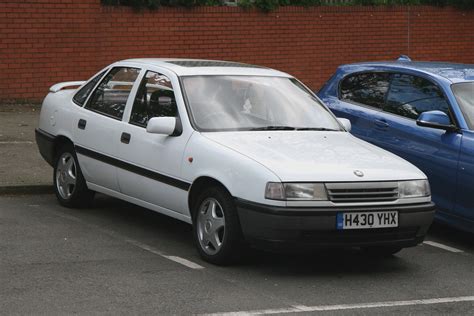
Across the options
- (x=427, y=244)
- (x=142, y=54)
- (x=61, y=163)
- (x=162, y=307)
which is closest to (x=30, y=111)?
(x=142, y=54)

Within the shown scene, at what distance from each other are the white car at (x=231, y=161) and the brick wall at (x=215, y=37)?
661cm

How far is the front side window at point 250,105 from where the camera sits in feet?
27.8

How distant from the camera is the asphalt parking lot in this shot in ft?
22.0

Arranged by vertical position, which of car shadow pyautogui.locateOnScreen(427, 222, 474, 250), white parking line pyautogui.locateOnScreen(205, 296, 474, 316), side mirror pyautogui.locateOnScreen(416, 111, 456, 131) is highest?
side mirror pyautogui.locateOnScreen(416, 111, 456, 131)

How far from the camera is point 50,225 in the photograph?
9203 mm

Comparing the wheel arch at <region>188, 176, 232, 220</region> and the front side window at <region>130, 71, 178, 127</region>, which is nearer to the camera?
the wheel arch at <region>188, 176, 232, 220</region>

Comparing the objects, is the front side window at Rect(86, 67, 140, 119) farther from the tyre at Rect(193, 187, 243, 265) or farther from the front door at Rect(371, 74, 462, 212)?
the front door at Rect(371, 74, 462, 212)

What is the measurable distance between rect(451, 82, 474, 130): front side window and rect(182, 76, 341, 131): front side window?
121 centimetres

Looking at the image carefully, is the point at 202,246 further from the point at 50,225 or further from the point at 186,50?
the point at 186,50

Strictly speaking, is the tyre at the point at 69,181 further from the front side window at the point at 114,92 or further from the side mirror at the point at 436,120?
the side mirror at the point at 436,120

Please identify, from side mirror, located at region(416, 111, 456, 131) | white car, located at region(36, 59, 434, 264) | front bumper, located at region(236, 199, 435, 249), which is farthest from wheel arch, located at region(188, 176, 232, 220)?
side mirror, located at region(416, 111, 456, 131)

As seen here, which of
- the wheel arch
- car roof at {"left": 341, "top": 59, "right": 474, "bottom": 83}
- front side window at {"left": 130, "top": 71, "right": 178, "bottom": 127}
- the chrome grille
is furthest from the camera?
car roof at {"left": 341, "top": 59, "right": 474, "bottom": 83}

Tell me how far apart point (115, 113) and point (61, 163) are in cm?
103

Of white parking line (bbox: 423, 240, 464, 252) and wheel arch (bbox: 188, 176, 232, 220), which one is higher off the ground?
wheel arch (bbox: 188, 176, 232, 220)
